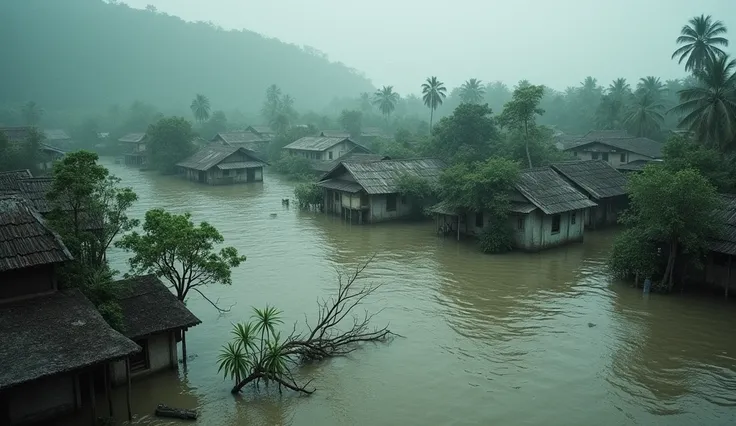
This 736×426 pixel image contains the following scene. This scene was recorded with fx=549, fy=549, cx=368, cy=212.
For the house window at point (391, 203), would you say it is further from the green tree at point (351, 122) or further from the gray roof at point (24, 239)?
the green tree at point (351, 122)

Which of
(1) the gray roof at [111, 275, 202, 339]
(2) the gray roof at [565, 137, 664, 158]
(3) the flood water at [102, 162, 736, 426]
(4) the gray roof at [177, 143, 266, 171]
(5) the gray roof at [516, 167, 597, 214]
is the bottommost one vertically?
(3) the flood water at [102, 162, 736, 426]

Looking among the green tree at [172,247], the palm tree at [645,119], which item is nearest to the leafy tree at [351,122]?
the palm tree at [645,119]

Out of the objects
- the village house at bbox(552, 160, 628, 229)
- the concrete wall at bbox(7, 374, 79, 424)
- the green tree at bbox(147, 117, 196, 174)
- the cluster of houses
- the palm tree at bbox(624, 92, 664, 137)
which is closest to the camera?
the cluster of houses

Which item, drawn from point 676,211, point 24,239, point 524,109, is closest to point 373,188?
point 524,109

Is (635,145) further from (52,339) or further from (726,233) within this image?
(52,339)

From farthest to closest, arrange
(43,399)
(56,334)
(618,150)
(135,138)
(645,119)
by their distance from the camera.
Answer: (135,138) → (645,119) → (618,150) → (43,399) → (56,334)

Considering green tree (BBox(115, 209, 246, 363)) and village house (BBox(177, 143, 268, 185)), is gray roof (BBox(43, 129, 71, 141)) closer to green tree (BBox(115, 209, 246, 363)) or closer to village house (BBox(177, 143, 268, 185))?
village house (BBox(177, 143, 268, 185))

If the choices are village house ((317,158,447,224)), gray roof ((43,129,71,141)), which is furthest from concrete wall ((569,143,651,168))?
gray roof ((43,129,71,141))
